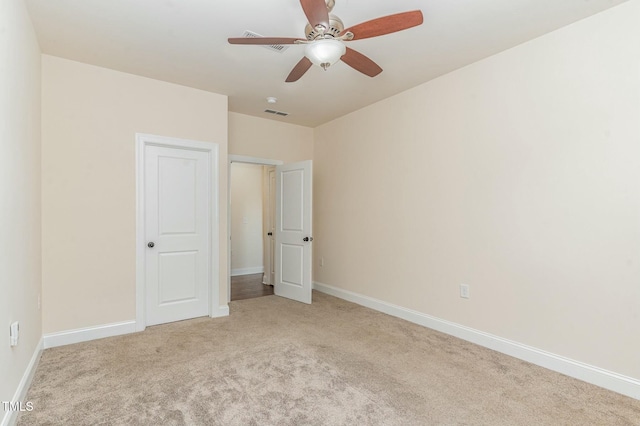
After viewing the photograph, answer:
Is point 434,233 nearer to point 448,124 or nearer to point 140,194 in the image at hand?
point 448,124

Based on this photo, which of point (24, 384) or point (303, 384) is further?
point (303, 384)

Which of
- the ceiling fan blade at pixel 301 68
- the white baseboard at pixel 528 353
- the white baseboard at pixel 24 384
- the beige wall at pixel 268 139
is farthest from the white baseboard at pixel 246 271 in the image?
the ceiling fan blade at pixel 301 68

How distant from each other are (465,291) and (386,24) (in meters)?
2.56

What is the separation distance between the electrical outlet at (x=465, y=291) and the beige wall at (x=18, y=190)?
3.49 m

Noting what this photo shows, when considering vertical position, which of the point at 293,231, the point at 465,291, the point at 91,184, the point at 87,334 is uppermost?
the point at 91,184

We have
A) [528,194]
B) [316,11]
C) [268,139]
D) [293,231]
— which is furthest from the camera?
[268,139]

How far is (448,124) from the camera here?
130 inches

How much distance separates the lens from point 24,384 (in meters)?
2.12

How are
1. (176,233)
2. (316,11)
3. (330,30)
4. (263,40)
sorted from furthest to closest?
1. (176,233)
2. (263,40)
3. (330,30)
4. (316,11)

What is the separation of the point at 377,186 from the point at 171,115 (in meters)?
2.67

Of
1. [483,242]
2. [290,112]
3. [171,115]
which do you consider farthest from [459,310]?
[171,115]

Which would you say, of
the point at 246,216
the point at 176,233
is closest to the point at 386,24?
the point at 176,233

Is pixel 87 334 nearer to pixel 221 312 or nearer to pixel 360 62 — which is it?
pixel 221 312

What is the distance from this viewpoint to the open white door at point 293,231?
→ 14.7ft
